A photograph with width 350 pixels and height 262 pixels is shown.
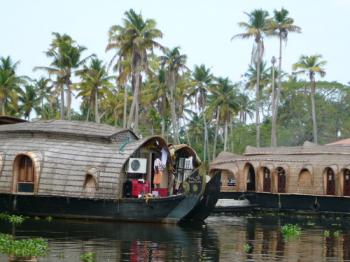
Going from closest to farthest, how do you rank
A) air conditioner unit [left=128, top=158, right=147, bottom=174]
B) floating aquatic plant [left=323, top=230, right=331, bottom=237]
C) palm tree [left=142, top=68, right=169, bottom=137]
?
floating aquatic plant [left=323, top=230, right=331, bottom=237]
air conditioner unit [left=128, top=158, right=147, bottom=174]
palm tree [left=142, top=68, right=169, bottom=137]

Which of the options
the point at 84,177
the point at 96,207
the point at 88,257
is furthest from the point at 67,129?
the point at 88,257

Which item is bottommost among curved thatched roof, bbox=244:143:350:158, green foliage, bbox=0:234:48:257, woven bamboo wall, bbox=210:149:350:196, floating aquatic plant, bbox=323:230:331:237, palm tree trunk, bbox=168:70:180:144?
green foliage, bbox=0:234:48:257

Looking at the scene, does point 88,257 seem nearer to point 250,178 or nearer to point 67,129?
point 67,129

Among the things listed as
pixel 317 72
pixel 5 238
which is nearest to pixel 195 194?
pixel 5 238

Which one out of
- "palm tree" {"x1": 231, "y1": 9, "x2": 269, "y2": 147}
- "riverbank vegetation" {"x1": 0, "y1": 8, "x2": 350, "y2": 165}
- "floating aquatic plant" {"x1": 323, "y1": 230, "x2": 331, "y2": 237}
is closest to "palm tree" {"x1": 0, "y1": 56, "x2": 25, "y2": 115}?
"riverbank vegetation" {"x1": 0, "y1": 8, "x2": 350, "y2": 165}

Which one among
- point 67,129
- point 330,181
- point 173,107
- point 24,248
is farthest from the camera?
point 173,107

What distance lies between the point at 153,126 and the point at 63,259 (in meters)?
43.8

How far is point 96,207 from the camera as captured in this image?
17.5m

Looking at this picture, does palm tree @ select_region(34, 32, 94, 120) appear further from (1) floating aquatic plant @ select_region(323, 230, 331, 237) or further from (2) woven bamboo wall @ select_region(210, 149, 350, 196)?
(1) floating aquatic plant @ select_region(323, 230, 331, 237)

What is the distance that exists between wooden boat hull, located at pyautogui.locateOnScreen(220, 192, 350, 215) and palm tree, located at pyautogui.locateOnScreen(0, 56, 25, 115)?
63.5ft

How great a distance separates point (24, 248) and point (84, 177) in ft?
21.4

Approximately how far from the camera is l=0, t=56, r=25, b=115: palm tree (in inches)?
1622

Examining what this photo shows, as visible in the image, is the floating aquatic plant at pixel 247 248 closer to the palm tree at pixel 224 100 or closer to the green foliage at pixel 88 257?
the green foliage at pixel 88 257

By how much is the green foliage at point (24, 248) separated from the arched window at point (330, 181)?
15563 millimetres
